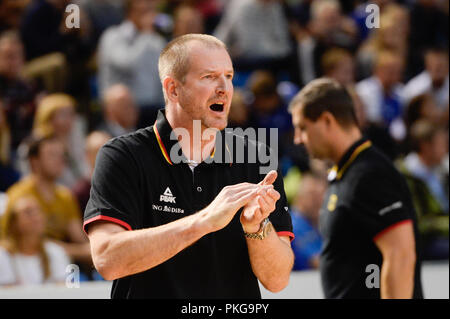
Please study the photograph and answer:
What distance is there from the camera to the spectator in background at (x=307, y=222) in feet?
20.9

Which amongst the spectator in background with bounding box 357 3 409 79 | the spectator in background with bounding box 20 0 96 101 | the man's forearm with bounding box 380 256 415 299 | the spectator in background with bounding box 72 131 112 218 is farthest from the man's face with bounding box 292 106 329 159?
the spectator in background with bounding box 357 3 409 79

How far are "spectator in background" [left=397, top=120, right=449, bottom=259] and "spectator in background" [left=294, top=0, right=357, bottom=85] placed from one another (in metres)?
1.54

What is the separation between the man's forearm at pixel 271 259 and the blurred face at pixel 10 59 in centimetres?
508

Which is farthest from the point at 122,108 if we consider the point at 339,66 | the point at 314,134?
the point at 314,134

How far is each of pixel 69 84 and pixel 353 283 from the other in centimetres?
485

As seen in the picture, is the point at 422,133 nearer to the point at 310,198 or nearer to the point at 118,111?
the point at 310,198

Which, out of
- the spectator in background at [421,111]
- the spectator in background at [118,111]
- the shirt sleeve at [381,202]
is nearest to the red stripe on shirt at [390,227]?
the shirt sleeve at [381,202]

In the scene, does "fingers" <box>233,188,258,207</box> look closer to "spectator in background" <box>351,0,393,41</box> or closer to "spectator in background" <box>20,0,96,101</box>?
"spectator in background" <box>20,0,96,101</box>

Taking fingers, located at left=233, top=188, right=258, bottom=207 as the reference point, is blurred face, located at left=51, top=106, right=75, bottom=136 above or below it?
above

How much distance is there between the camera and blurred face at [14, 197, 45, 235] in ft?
18.7

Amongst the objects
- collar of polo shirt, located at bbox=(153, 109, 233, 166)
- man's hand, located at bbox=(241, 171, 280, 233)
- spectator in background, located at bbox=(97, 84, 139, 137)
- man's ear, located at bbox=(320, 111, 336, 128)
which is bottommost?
man's hand, located at bbox=(241, 171, 280, 233)

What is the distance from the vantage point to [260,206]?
2.60 meters

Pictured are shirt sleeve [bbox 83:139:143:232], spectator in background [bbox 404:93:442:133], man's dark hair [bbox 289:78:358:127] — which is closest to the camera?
shirt sleeve [bbox 83:139:143:232]

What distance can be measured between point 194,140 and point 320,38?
621 cm
